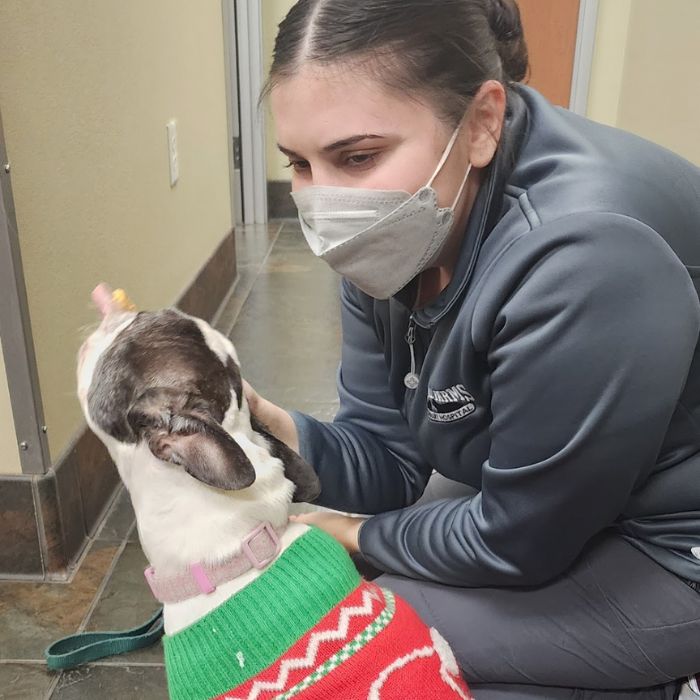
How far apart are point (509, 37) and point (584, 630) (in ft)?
2.82

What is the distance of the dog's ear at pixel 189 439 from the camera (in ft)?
3.21

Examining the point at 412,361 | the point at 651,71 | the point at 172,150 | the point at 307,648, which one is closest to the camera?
the point at 307,648

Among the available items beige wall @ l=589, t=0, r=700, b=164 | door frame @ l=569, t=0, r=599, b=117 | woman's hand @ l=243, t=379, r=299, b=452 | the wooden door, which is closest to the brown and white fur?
woman's hand @ l=243, t=379, r=299, b=452

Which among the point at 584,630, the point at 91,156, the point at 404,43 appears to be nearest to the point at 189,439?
the point at 404,43

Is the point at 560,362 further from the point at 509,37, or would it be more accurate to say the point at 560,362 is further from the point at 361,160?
the point at 509,37

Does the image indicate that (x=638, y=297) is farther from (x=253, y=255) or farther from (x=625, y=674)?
(x=253, y=255)

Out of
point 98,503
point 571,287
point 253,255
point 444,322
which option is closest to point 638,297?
point 571,287

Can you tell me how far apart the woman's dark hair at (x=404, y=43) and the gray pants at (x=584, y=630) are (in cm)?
71

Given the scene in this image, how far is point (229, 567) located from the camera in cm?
106

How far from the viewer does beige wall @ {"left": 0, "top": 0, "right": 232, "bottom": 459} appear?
158 centimetres

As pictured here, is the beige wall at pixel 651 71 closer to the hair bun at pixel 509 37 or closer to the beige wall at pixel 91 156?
the beige wall at pixel 91 156

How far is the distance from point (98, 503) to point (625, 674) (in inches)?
48.0

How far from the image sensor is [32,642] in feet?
5.27

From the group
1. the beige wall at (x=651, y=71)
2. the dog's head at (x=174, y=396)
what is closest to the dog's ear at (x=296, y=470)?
the dog's head at (x=174, y=396)
